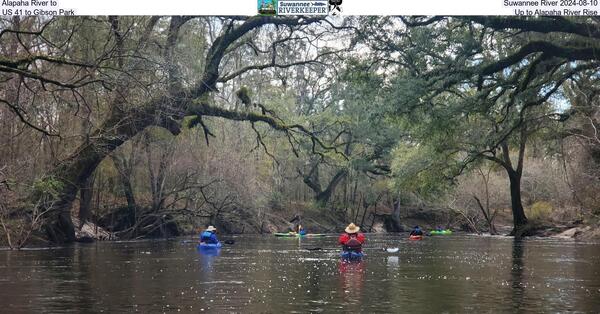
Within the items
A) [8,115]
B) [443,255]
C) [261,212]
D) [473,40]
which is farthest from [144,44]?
[261,212]

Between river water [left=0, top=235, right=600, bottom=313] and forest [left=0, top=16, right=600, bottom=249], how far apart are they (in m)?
4.23

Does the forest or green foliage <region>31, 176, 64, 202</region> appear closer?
the forest

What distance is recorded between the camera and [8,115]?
33.5 m

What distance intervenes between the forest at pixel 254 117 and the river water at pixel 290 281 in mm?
4231

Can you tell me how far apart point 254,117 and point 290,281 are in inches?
868

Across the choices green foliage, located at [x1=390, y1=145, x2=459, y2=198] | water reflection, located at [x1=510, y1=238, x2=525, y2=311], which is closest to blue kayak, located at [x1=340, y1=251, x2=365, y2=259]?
water reflection, located at [x1=510, y1=238, x2=525, y2=311]

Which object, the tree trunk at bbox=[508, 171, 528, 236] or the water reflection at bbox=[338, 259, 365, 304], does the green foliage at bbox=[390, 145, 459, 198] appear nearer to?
the tree trunk at bbox=[508, 171, 528, 236]

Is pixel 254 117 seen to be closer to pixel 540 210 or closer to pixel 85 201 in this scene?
pixel 85 201

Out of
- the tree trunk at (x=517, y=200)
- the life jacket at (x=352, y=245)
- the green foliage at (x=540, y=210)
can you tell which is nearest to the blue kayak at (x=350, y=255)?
the life jacket at (x=352, y=245)

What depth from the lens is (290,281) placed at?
935 inches

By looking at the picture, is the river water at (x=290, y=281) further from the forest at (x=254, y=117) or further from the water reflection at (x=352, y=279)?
the forest at (x=254, y=117)

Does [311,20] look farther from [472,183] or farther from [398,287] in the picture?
[472,183]

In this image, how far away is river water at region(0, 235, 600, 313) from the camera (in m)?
18.0

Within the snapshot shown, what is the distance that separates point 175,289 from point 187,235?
33635 mm
